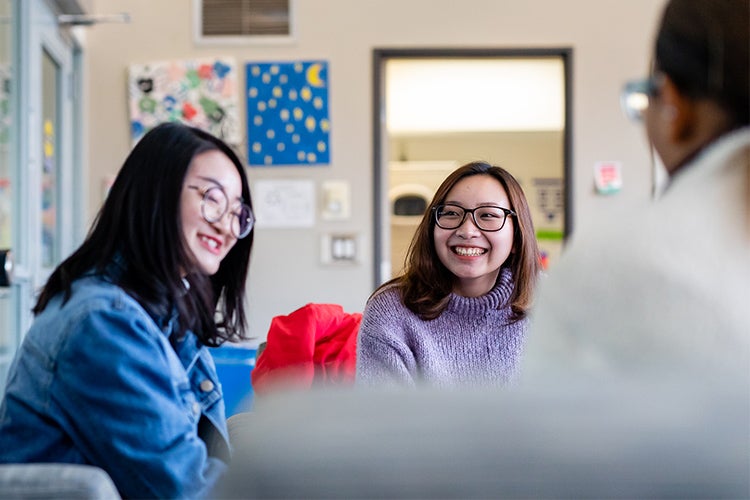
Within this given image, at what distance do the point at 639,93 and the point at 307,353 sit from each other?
1845 millimetres

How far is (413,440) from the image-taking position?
44 centimetres

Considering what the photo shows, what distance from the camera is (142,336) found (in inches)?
49.3

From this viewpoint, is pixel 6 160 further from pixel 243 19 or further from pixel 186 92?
pixel 243 19

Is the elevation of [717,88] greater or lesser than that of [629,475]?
greater

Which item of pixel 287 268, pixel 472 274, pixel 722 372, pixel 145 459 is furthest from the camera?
pixel 287 268

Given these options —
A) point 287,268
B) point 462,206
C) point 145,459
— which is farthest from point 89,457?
point 287,268

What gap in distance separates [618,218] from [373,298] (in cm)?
166

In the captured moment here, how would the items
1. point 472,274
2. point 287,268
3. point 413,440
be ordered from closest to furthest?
point 413,440 < point 472,274 < point 287,268

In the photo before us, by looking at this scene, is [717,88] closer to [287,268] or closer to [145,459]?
[145,459]

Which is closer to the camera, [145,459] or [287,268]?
[145,459]

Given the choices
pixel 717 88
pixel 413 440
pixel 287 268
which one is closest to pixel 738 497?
pixel 413 440

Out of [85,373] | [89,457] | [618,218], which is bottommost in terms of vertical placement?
[89,457]

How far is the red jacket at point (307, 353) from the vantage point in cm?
238

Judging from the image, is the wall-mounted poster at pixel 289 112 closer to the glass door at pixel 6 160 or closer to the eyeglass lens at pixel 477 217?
the glass door at pixel 6 160
